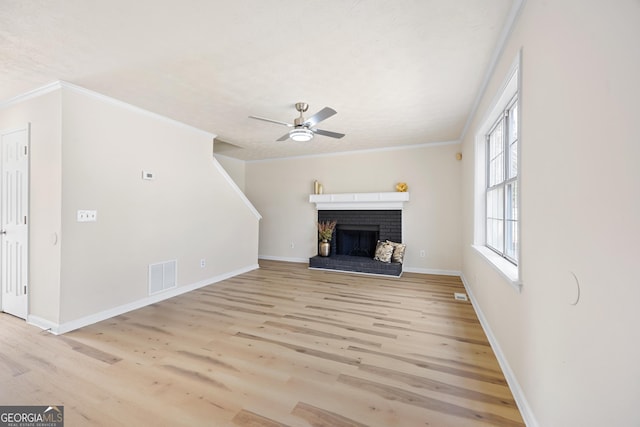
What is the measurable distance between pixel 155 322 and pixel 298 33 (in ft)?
10.4

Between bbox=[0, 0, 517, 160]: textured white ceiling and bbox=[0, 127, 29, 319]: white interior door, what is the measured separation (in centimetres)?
60

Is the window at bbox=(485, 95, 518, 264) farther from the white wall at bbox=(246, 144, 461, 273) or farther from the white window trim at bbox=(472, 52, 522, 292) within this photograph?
the white wall at bbox=(246, 144, 461, 273)

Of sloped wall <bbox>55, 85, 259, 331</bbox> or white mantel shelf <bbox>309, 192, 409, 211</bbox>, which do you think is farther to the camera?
white mantel shelf <bbox>309, 192, 409, 211</bbox>

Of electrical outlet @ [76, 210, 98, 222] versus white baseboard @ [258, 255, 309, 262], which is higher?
electrical outlet @ [76, 210, 98, 222]

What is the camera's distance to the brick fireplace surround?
17.0ft

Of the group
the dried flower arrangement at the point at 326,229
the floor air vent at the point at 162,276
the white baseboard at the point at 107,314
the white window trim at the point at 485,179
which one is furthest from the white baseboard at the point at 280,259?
the white window trim at the point at 485,179

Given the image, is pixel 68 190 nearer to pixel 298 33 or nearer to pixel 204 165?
pixel 204 165

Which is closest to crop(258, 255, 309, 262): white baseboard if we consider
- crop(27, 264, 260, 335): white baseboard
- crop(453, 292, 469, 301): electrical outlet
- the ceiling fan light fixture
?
crop(27, 264, 260, 335): white baseboard

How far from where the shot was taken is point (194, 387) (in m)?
1.87

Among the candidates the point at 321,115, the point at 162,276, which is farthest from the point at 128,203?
the point at 321,115

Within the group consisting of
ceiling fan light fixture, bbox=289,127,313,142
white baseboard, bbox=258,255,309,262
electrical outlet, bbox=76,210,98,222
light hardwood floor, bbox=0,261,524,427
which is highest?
ceiling fan light fixture, bbox=289,127,313,142

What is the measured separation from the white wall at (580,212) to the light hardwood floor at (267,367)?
1.84 ft

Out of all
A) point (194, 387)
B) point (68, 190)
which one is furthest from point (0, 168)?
point (194, 387)

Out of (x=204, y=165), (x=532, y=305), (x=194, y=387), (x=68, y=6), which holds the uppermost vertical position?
(x=68, y=6)
